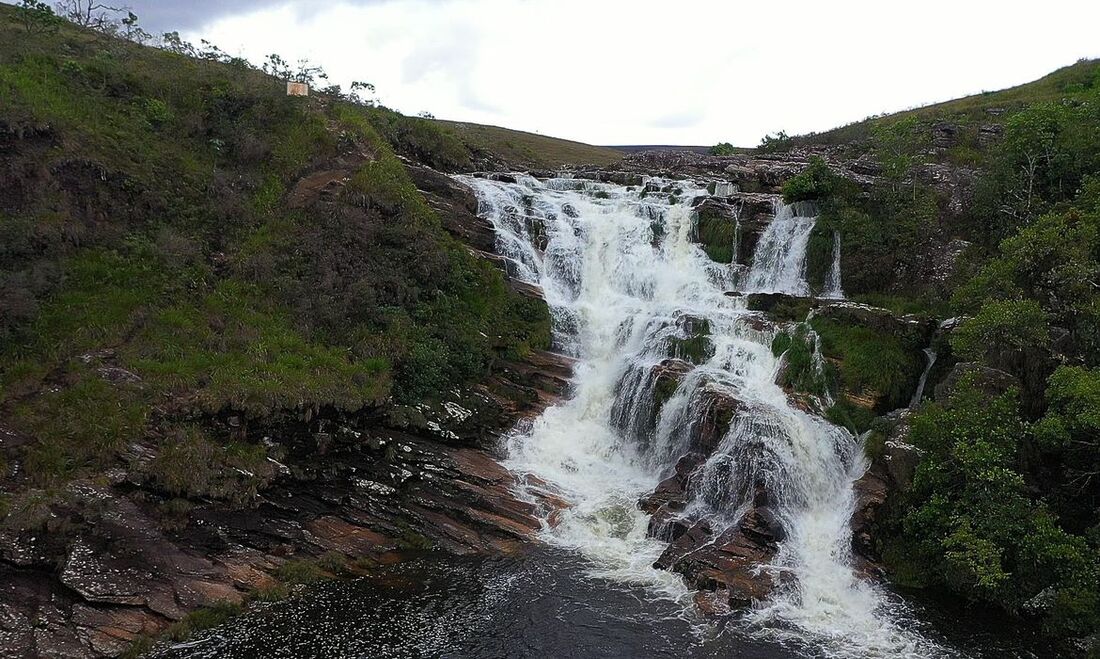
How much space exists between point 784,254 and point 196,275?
72.5 ft

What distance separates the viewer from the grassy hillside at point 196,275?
53.3 ft

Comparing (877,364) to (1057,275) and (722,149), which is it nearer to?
(1057,275)

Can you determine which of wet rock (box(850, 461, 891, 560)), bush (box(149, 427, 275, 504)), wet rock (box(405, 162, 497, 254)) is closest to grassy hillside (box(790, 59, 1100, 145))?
wet rock (box(405, 162, 497, 254))

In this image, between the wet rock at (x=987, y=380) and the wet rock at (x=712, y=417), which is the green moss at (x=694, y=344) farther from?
the wet rock at (x=987, y=380)

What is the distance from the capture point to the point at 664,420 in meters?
20.5

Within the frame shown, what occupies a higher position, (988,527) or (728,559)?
(988,527)

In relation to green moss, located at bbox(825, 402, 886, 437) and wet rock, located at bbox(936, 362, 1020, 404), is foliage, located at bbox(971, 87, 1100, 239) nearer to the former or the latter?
wet rock, located at bbox(936, 362, 1020, 404)

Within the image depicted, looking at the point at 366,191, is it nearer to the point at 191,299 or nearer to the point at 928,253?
the point at 191,299

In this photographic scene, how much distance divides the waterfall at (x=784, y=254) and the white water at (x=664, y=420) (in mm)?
78

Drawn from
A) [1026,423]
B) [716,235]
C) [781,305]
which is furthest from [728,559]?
[716,235]

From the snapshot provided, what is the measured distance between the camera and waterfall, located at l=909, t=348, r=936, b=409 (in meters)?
19.6

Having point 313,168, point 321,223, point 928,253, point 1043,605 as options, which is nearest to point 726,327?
point 928,253

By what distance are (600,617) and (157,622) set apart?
8937mm

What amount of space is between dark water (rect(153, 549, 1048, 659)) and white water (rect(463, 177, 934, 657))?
0.99 metres
